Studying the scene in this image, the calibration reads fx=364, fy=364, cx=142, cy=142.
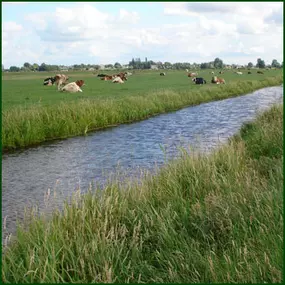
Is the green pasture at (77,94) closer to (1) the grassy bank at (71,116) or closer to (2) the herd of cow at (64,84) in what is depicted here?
(2) the herd of cow at (64,84)

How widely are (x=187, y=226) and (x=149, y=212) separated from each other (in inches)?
33.7

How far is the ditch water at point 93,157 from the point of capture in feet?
36.9

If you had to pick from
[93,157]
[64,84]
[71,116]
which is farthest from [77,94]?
[93,157]

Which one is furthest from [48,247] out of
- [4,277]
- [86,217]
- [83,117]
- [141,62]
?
[141,62]

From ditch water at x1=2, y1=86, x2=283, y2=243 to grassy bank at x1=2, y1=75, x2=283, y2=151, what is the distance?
3.07 feet

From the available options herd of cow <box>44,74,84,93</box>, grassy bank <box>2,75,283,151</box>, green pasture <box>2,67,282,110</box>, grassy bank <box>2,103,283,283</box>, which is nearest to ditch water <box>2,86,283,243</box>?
grassy bank <box>2,75,283,151</box>

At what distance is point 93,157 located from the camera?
15977 mm

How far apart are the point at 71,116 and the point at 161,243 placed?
16836 millimetres

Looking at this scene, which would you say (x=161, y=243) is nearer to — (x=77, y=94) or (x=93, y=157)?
(x=93, y=157)

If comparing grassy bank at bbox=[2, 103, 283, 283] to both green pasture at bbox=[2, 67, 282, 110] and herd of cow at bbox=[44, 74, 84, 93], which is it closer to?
green pasture at bbox=[2, 67, 282, 110]

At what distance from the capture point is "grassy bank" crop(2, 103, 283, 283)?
4633mm

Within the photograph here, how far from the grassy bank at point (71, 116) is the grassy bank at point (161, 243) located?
1229 centimetres

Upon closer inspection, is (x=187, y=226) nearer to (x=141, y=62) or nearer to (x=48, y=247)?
(x=48, y=247)

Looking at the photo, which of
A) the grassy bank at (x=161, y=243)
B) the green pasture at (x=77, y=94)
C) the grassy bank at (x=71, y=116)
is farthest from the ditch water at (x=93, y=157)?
the green pasture at (x=77, y=94)
